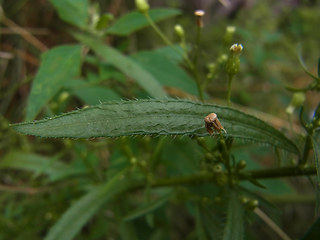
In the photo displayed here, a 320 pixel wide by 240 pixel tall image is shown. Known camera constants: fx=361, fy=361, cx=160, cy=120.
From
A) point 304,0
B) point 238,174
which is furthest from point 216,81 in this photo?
point 238,174

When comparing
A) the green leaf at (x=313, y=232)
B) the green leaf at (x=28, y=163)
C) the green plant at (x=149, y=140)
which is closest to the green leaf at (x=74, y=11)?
the green plant at (x=149, y=140)

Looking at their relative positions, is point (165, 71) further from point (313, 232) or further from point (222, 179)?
point (313, 232)

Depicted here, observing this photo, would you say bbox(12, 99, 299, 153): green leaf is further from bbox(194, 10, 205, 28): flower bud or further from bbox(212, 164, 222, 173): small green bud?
bbox(194, 10, 205, 28): flower bud

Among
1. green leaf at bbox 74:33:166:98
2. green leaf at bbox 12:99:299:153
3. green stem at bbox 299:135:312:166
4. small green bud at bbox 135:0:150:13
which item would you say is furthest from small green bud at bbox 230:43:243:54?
small green bud at bbox 135:0:150:13

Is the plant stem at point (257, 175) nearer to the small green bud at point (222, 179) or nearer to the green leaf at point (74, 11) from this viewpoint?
the small green bud at point (222, 179)

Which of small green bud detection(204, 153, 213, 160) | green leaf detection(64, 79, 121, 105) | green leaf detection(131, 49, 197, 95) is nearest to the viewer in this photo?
small green bud detection(204, 153, 213, 160)

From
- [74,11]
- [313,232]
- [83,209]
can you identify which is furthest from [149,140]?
[313,232]

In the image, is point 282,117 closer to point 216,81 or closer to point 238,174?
point 216,81
